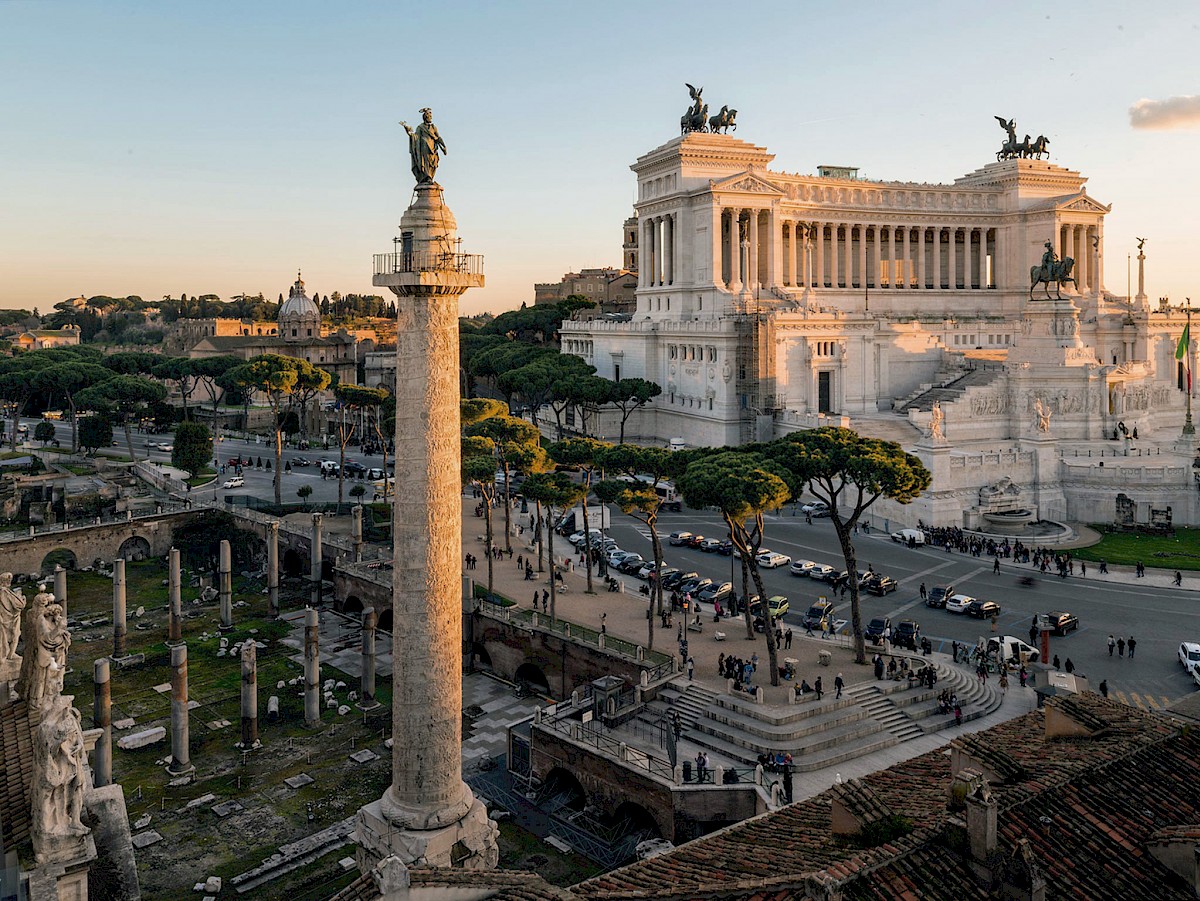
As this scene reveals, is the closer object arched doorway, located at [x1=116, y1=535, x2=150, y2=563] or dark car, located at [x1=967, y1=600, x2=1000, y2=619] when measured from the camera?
dark car, located at [x1=967, y1=600, x2=1000, y2=619]

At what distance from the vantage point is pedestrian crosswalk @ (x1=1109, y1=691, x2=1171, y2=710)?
111ft

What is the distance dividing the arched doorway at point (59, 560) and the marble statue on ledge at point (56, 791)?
159 ft

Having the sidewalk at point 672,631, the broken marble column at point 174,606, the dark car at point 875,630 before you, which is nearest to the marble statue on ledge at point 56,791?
the sidewalk at point 672,631

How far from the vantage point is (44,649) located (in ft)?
69.8

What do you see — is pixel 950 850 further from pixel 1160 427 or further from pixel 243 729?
pixel 1160 427

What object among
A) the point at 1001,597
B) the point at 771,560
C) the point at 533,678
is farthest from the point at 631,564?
the point at 1001,597

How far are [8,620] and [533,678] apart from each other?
22.4 m

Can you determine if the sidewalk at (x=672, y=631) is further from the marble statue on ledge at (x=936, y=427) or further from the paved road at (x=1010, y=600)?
the marble statue on ledge at (x=936, y=427)

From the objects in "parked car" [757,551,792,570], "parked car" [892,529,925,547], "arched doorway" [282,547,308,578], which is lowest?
"arched doorway" [282,547,308,578]

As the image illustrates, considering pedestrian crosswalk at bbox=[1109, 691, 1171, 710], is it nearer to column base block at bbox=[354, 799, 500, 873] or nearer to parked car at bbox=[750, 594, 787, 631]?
parked car at bbox=[750, 594, 787, 631]

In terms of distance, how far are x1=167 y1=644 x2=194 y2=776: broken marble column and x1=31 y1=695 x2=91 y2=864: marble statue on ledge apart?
18.6m

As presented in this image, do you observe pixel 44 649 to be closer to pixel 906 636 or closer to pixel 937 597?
pixel 906 636

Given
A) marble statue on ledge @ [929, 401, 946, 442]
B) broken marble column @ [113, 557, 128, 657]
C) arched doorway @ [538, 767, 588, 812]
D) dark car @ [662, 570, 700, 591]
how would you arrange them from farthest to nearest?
marble statue on ledge @ [929, 401, 946, 442]
broken marble column @ [113, 557, 128, 657]
dark car @ [662, 570, 700, 591]
arched doorway @ [538, 767, 588, 812]

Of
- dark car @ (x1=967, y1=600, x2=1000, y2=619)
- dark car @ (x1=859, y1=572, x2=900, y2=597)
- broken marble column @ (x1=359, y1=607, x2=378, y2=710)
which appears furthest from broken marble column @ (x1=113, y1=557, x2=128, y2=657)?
dark car @ (x1=967, y1=600, x2=1000, y2=619)
